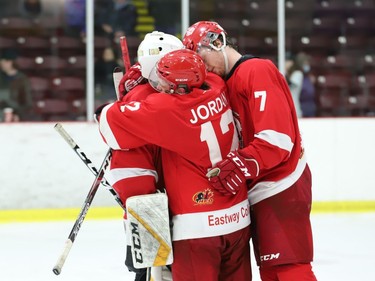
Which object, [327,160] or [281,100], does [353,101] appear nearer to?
[327,160]

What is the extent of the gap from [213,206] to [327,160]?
379cm

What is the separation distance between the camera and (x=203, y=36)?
9.16 ft

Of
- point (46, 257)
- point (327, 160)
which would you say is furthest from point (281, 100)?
point (327, 160)

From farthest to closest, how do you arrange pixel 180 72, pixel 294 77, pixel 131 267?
pixel 294 77 → pixel 131 267 → pixel 180 72

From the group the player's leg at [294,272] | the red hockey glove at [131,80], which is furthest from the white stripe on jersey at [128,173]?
the player's leg at [294,272]

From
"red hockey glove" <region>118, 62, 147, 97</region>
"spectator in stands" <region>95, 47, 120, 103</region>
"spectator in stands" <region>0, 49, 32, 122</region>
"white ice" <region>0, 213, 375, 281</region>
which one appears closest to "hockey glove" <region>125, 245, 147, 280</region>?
"red hockey glove" <region>118, 62, 147, 97</region>

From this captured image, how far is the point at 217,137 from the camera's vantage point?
265 centimetres

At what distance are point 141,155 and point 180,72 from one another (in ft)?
0.93

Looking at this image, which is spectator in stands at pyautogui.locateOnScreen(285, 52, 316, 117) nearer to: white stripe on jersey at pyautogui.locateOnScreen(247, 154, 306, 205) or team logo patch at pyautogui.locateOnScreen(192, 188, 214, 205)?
white stripe on jersey at pyautogui.locateOnScreen(247, 154, 306, 205)

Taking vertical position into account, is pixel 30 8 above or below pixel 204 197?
below

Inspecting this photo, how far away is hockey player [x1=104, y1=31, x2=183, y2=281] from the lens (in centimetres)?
265

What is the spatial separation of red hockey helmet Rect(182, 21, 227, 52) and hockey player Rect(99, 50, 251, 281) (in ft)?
0.50

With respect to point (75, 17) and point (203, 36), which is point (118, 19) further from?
point (203, 36)

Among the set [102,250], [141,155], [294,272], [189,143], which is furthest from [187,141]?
[102,250]
